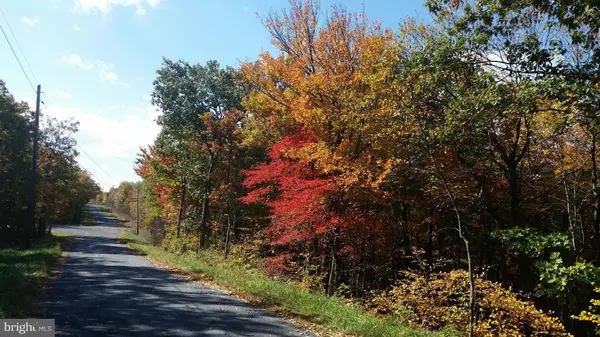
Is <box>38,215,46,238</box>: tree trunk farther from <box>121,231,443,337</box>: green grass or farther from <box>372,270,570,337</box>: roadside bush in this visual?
<box>372,270,570,337</box>: roadside bush

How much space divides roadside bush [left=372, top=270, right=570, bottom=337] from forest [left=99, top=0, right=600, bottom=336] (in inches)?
2.4

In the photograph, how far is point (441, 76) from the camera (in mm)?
8156

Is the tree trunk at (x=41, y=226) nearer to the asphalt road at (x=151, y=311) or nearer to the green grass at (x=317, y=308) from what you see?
the asphalt road at (x=151, y=311)

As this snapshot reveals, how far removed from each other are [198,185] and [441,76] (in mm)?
20404

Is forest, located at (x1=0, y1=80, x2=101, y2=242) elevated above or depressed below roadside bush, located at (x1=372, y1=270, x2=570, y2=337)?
above

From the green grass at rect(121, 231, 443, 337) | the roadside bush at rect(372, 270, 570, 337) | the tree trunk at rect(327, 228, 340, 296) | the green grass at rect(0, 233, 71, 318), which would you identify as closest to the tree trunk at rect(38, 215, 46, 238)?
the green grass at rect(0, 233, 71, 318)

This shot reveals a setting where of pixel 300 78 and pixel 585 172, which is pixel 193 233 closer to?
pixel 300 78

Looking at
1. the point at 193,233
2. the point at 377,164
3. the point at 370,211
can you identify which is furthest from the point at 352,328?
the point at 193,233

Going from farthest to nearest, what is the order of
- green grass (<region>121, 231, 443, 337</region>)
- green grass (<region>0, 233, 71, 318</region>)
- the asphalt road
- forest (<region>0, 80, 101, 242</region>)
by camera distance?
forest (<region>0, 80, 101, 242</region>) → green grass (<region>0, 233, 71, 318</region>) → green grass (<region>121, 231, 443, 337</region>) → the asphalt road

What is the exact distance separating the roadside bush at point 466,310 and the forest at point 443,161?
6cm

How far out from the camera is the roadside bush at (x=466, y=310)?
317 inches

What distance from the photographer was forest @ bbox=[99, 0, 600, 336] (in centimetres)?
762

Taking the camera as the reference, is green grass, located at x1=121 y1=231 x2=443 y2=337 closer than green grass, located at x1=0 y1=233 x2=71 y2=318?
Yes

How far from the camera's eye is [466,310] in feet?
29.0
